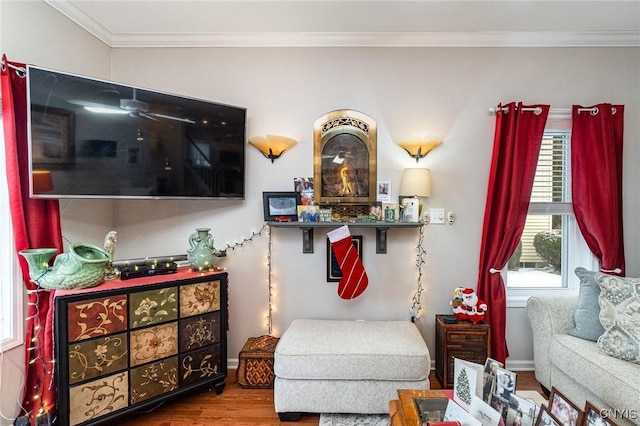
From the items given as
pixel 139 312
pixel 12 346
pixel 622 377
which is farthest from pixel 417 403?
→ pixel 12 346

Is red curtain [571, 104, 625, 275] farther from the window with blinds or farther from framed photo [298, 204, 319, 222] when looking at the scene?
framed photo [298, 204, 319, 222]

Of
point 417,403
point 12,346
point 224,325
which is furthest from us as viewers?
point 224,325

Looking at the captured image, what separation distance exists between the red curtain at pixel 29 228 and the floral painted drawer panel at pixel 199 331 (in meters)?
0.68

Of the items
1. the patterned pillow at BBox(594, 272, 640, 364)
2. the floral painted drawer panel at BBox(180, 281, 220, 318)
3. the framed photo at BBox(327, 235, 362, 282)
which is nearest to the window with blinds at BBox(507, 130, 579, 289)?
the patterned pillow at BBox(594, 272, 640, 364)

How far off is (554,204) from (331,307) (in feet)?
6.59

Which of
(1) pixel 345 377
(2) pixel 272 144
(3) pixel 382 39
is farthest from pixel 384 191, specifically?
(1) pixel 345 377

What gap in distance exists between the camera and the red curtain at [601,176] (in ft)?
7.43

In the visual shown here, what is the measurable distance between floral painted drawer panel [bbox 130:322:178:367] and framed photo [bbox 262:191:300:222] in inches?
39.6

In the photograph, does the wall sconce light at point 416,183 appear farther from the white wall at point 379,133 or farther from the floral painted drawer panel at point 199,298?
the floral painted drawer panel at point 199,298

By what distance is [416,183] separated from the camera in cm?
226

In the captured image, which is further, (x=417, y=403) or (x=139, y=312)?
(x=139, y=312)

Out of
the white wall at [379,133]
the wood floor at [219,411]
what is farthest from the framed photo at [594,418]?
the white wall at [379,133]

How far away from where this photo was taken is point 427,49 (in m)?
2.41

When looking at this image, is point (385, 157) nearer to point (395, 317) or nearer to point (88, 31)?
point (395, 317)
